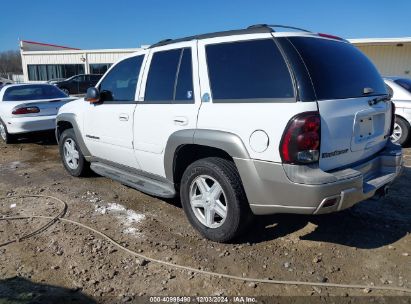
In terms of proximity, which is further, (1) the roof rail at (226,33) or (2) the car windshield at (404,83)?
(2) the car windshield at (404,83)

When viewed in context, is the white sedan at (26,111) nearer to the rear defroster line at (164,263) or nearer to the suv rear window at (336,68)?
the rear defroster line at (164,263)

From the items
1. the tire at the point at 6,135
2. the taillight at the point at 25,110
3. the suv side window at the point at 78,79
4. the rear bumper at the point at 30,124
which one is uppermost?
the suv side window at the point at 78,79

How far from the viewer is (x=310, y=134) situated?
2895 mm

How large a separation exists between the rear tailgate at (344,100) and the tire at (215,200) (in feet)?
2.64

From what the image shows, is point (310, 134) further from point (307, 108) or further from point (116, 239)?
point (116, 239)

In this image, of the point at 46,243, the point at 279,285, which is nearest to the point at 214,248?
the point at 279,285

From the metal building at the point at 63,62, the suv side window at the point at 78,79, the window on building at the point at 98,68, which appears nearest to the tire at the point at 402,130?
the suv side window at the point at 78,79

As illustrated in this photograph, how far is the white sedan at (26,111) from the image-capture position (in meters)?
8.53

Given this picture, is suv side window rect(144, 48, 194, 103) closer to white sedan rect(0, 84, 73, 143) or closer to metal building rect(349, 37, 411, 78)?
white sedan rect(0, 84, 73, 143)

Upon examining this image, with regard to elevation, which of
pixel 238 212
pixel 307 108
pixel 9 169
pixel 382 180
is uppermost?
Answer: pixel 307 108

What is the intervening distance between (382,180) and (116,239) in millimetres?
2654

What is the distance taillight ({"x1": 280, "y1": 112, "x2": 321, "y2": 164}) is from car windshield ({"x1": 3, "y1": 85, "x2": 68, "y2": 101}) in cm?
788

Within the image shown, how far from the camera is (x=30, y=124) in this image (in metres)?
8.52

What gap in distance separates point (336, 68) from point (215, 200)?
5.34ft
